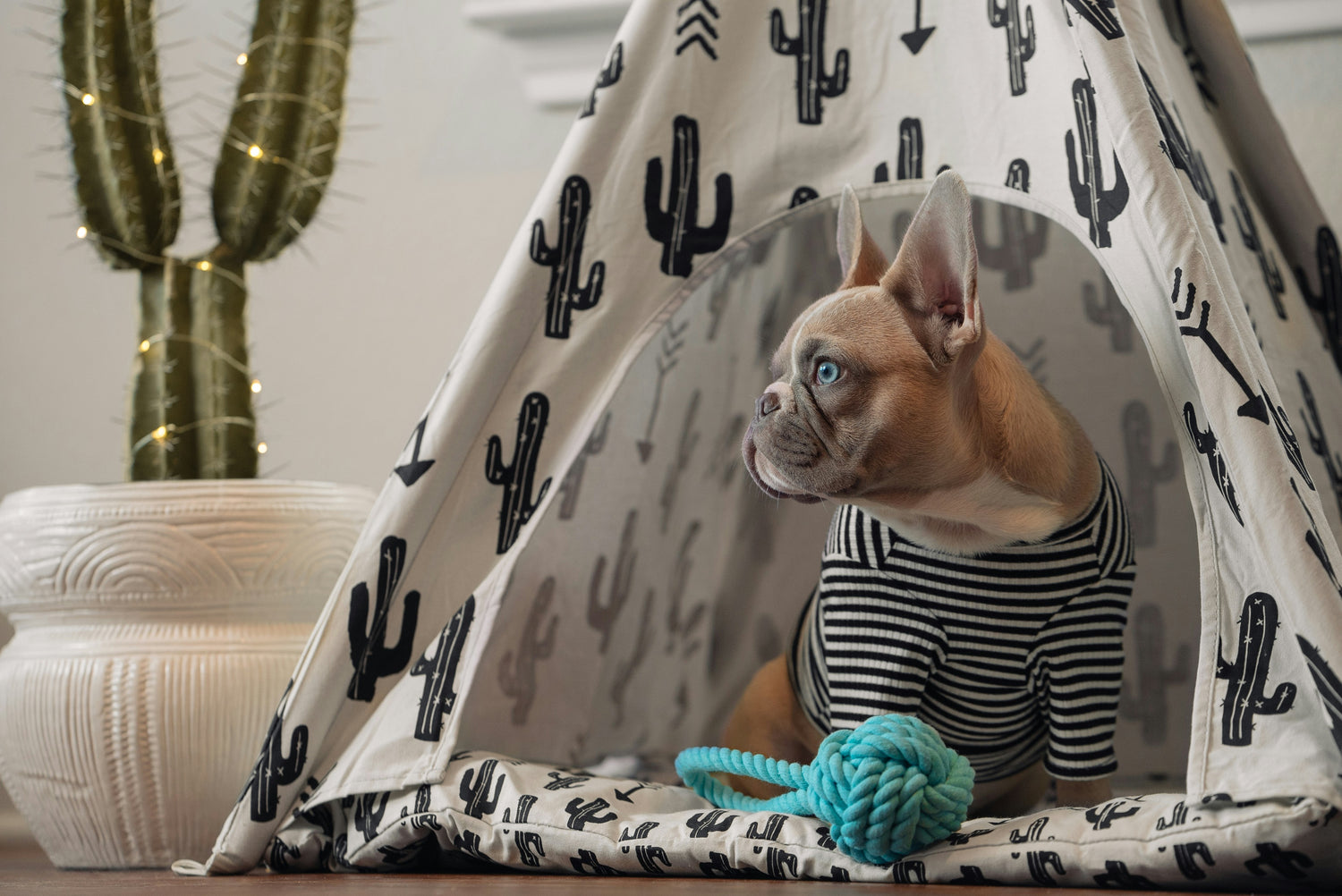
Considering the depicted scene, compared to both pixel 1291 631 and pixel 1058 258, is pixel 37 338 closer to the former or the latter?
pixel 1058 258

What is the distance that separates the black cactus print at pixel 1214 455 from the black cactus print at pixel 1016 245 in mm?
669

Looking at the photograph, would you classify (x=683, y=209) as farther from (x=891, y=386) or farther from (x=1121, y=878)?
(x=1121, y=878)

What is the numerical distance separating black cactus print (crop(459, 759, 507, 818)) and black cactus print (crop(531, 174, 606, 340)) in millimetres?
415

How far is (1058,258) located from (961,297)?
70 centimetres

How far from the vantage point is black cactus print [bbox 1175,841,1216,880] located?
74 cm

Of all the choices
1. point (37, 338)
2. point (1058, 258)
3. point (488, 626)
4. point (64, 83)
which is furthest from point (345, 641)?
point (37, 338)

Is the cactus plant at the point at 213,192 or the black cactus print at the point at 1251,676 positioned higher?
the cactus plant at the point at 213,192

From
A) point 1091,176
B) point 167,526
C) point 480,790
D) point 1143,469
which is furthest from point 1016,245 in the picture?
point 167,526

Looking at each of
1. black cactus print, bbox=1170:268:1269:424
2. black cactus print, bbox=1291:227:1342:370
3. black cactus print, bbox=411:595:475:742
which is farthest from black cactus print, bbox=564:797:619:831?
black cactus print, bbox=1291:227:1342:370

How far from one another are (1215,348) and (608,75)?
62 centimetres

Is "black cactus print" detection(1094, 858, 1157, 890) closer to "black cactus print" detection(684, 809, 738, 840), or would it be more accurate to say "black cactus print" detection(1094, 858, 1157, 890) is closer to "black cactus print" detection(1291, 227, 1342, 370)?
"black cactus print" detection(684, 809, 738, 840)

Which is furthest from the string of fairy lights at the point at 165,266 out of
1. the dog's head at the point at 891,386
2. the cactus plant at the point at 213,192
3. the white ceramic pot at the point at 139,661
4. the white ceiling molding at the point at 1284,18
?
the white ceiling molding at the point at 1284,18

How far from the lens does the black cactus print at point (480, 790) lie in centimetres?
98

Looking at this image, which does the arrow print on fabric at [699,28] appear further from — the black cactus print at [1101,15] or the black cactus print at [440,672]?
the black cactus print at [440,672]
